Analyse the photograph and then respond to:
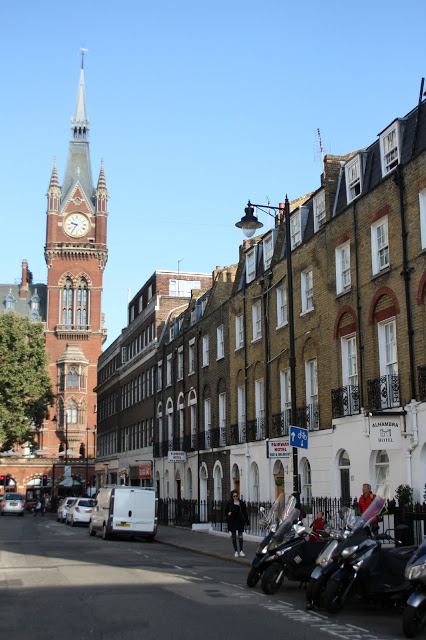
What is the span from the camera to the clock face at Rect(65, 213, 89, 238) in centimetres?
10506

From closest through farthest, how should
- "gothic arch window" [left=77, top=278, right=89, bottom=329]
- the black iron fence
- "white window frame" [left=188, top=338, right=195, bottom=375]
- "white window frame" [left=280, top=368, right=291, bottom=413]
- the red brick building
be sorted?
1. the black iron fence
2. "white window frame" [left=280, top=368, right=291, bottom=413]
3. "white window frame" [left=188, top=338, right=195, bottom=375]
4. the red brick building
5. "gothic arch window" [left=77, top=278, right=89, bottom=329]

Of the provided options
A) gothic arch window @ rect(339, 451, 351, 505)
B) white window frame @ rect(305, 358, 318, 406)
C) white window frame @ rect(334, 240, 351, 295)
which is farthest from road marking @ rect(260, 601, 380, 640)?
white window frame @ rect(305, 358, 318, 406)

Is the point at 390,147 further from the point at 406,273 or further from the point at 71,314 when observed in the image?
the point at 71,314

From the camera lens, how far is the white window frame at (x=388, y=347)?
65.8ft

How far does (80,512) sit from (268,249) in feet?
62.8

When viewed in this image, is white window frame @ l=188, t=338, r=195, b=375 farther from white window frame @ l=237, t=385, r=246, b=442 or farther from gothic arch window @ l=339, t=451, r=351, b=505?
gothic arch window @ l=339, t=451, r=351, b=505

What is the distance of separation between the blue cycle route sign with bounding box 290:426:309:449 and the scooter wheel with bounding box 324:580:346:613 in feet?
23.4

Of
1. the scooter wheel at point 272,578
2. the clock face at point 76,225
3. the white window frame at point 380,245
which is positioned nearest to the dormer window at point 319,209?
the white window frame at point 380,245

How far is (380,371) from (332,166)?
7887 millimetres

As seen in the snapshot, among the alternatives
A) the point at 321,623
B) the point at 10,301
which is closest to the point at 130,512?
the point at 321,623

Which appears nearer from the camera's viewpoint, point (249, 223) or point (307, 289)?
point (249, 223)

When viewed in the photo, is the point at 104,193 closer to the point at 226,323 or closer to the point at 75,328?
the point at 75,328

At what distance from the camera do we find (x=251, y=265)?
32594 mm

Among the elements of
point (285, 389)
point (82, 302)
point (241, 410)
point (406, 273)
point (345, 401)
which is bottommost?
point (345, 401)
